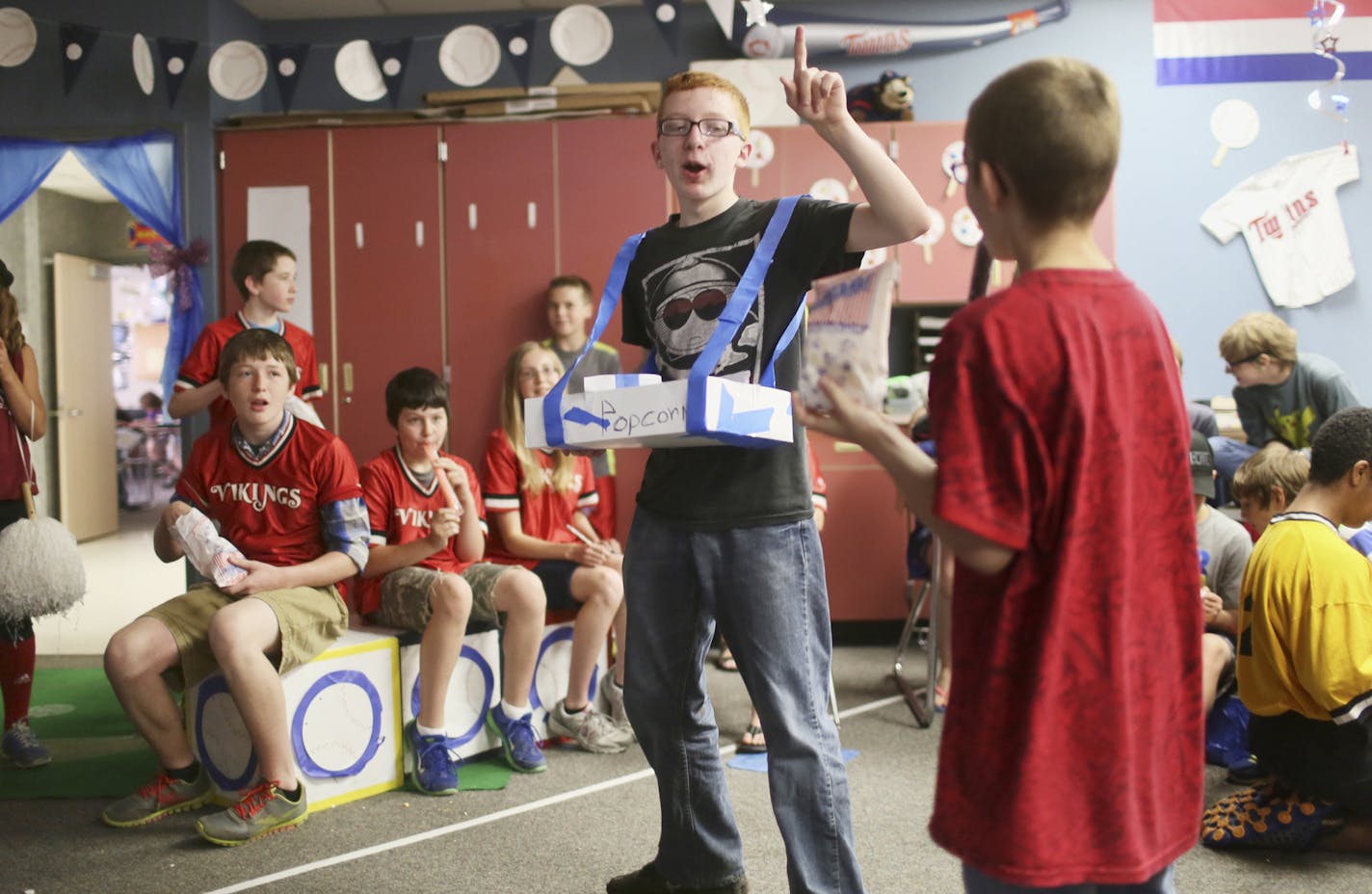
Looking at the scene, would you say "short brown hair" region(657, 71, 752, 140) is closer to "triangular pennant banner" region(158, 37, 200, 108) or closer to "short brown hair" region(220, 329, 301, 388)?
"short brown hair" region(220, 329, 301, 388)

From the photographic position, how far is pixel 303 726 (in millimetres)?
2455

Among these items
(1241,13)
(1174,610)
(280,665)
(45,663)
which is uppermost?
(1241,13)

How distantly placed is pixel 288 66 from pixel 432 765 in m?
3.11

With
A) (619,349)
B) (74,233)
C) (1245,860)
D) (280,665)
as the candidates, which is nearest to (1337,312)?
(619,349)

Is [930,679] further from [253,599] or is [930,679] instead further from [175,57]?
[175,57]

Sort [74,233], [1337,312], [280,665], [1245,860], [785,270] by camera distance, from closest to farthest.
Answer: [785,270]
[1245,860]
[280,665]
[1337,312]
[74,233]

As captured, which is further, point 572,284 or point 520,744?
point 572,284

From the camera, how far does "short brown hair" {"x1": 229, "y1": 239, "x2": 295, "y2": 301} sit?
3184 millimetres

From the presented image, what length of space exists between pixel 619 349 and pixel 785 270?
9.23 ft

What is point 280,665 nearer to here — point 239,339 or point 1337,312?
point 239,339

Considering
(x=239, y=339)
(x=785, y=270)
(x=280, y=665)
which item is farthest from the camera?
(x=239, y=339)

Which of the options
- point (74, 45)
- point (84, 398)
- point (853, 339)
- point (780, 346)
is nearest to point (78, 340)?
point (84, 398)

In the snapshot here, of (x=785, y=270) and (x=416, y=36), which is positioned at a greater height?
(x=416, y=36)

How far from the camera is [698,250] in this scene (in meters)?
1.66
